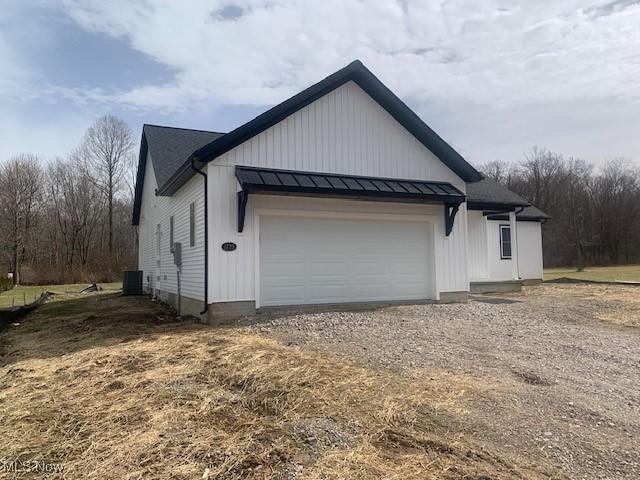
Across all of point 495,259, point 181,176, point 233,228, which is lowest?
point 495,259

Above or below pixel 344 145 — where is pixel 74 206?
above

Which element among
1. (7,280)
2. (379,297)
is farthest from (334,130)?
(7,280)

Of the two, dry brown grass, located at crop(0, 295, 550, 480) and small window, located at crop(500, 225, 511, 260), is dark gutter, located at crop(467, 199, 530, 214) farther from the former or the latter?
dry brown grass, located at crop(0, 295, 550, 480)

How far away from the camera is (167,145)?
56.5ft

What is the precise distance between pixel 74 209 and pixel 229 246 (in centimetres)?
3362

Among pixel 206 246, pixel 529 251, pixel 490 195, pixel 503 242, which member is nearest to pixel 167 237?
pixel 206 246

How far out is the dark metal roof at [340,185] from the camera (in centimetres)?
874

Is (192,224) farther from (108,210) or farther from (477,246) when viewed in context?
(108,210)

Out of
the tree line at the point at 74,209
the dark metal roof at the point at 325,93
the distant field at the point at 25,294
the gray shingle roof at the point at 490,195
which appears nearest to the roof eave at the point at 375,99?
the dark metal roof at the point at 325,93

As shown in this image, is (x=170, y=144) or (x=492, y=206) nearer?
(x=492, y=206)

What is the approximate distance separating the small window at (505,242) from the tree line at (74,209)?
2525 centimetres

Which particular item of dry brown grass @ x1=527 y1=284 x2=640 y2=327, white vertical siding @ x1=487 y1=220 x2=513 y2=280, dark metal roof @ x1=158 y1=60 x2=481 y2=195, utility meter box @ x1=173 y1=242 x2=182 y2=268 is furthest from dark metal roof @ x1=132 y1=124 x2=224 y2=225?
dry brown grass @ x1=527 y1=284 x2=640 y2=327

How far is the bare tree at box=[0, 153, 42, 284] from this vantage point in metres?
31.8

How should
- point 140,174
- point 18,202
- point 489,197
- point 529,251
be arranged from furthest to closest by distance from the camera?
1. point 18,202
2. point 529,251
3. point 140,174
4. point 489,197
